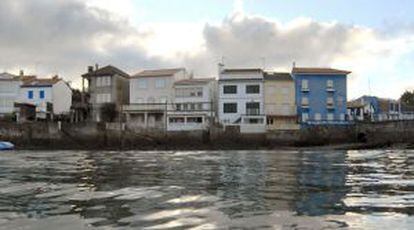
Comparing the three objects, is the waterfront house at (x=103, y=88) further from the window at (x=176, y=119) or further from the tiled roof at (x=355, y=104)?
the tiled roof at (x=355, y=104)

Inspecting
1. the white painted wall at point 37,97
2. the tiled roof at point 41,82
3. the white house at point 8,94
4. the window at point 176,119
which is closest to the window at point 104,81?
the tiled roof at point 41,82

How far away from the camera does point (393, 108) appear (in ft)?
346

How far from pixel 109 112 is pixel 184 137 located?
664 inches

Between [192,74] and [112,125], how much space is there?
23.2m

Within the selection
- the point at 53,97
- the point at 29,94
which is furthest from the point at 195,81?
the point at 29,94

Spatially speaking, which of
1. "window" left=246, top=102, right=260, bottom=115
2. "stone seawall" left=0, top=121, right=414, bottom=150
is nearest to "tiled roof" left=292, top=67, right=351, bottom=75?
"window" left=246, top=102, right=260, bottom=115

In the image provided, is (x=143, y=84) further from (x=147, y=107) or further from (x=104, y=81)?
(x=104, y=81)

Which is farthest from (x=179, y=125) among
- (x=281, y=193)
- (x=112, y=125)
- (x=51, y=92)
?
(x=281, y=193)

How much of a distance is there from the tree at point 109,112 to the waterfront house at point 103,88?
0.99 m

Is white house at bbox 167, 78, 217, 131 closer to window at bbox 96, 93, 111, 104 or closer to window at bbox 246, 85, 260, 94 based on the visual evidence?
window at bbox 246, 85, 260, 94

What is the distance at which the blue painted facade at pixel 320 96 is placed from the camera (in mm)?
85125

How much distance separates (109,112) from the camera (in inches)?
3506

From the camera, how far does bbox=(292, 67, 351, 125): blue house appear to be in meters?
85.1

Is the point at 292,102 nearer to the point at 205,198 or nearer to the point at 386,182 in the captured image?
the point at 386,182
